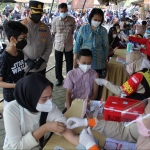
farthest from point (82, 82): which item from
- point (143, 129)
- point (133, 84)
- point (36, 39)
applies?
point (143, 129)

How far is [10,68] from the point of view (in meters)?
1.79

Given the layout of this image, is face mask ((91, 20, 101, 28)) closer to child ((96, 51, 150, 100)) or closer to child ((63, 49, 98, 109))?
child ((63, 49, 98, 109))

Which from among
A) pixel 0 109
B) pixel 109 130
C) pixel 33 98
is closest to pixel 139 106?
pixel 109 130

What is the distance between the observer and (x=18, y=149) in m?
1.17

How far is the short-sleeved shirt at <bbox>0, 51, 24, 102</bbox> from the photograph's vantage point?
175 cm

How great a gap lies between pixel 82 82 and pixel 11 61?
789 mm

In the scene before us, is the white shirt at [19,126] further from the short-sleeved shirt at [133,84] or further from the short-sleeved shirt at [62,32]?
the short-sleeved shirt at [62,32]

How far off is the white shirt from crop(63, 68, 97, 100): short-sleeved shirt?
34.5 inches

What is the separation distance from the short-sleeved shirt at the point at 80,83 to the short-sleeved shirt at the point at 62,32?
1807 millimetres

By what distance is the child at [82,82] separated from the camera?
7.02 feet

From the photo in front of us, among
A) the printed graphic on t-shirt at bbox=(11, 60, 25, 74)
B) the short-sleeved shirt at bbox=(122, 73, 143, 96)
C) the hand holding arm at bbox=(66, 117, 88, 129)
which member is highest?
the printed graphic on t-shirt at bbox=(11, 60, 25, 74)

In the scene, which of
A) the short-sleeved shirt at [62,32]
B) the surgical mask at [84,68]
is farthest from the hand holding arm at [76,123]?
the short-sleeved shirt at [62,32]

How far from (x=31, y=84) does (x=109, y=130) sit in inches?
24.8

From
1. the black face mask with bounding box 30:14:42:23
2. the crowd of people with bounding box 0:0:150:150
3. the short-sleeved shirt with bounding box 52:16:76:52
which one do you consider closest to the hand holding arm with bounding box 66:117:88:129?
the crowd of people with bounding box 0:0:150:150
